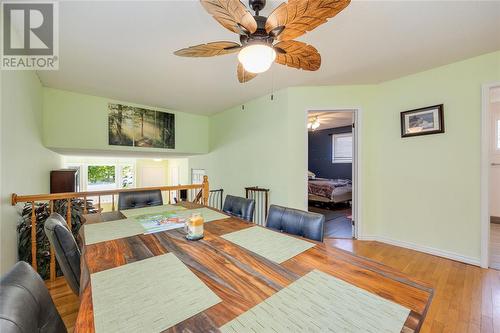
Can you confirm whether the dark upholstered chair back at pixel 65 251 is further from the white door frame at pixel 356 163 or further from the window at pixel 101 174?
the window at pixel 101 174

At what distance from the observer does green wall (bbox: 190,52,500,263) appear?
7.47ft

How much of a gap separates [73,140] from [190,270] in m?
3.72

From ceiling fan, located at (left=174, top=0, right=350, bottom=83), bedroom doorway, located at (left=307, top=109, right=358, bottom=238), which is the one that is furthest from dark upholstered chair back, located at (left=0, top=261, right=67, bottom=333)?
bedroom doorway, located at (left=307, top=109, right=358, bottom=238)

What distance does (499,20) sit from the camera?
1640 millimetres

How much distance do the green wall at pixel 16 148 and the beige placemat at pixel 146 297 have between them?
151cm

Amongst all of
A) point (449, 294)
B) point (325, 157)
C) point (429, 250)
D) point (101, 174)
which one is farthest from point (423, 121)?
point (101, 174)

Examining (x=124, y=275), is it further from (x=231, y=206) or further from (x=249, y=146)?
(x=249, y=146)

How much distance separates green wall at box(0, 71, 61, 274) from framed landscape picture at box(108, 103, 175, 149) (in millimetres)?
1034

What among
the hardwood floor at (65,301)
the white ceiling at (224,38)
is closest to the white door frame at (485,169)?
the white ceiling at (224,38)

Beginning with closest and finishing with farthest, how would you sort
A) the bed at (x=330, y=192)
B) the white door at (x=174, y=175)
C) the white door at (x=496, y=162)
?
1. the white door at (x=496, y=162)
2. the bed at (x=330, y=192)
3. the white door at (x=174, y=175)

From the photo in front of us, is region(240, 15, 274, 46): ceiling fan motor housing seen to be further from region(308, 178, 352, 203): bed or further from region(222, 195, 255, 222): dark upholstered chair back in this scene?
region(308, 178, 352, 203): bed

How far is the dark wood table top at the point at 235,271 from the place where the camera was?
0.61 m

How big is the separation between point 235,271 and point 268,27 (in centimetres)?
131

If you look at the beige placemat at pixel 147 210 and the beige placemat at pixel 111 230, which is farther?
the beige placemat at pixel 147 210
